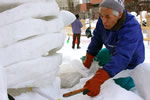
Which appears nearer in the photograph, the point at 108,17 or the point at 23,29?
the point at 23,29

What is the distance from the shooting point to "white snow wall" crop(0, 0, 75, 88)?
707 millimetres

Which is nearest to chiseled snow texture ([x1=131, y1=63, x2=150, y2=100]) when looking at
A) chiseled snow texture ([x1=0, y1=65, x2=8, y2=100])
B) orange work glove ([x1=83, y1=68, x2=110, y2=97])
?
orange work glove ([x1=83, y1=68, x2=110, y2=97])

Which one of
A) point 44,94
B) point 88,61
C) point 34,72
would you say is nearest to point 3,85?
point 34,72

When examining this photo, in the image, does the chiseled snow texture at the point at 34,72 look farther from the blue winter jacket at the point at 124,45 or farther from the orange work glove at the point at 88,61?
the orange work glove at the point at 88,61

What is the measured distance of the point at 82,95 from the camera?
0.98 meters

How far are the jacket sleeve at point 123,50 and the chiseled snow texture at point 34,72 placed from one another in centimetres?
32

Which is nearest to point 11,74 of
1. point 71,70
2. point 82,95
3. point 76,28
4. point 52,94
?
point 52,94

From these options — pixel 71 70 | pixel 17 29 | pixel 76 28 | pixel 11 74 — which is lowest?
pixel 76 28

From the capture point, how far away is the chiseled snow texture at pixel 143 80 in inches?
38.9

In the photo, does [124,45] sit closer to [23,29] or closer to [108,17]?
[108,17]

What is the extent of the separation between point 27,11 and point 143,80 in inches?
27.2

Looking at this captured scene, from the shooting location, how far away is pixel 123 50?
41.3 inches

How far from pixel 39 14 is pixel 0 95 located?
1.18 ft

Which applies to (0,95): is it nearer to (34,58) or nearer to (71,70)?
(34,58)
